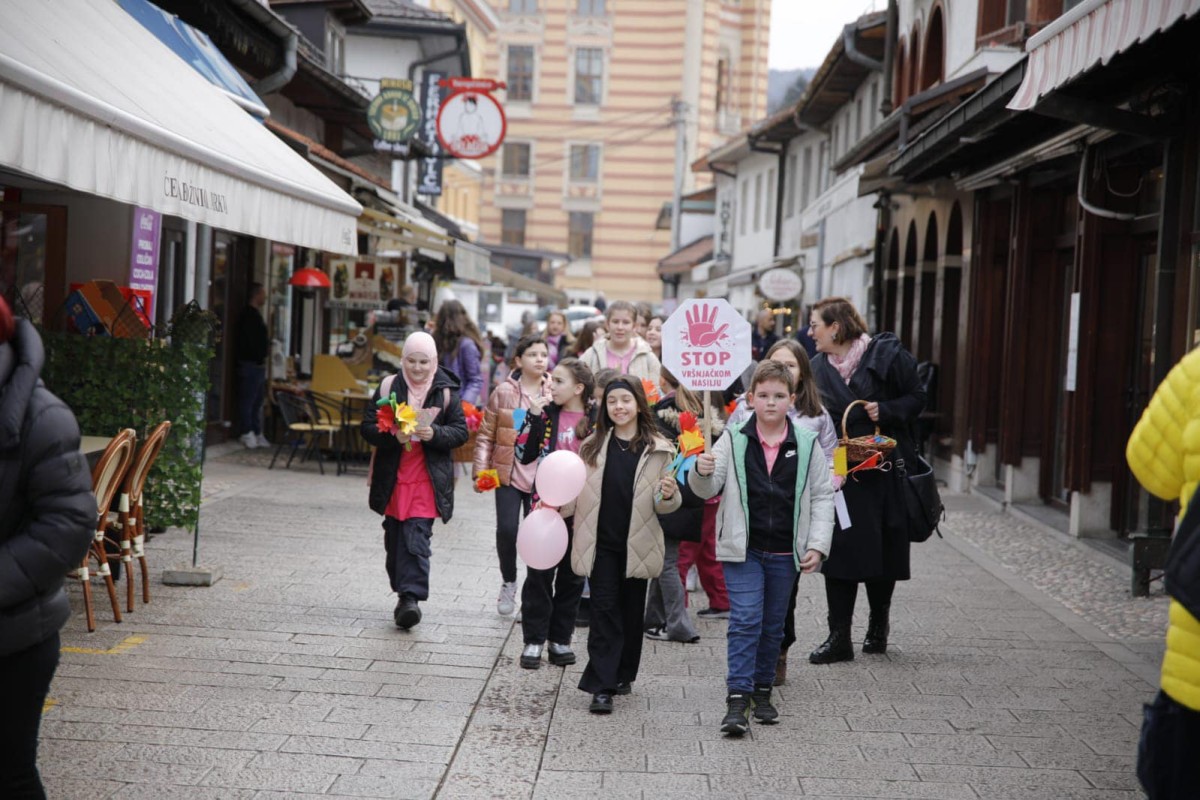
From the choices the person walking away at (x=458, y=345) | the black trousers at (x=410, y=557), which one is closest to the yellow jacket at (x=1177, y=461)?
the black trousers at (x=410, y=557)

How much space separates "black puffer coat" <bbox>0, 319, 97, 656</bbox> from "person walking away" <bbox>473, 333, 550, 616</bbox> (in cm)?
443

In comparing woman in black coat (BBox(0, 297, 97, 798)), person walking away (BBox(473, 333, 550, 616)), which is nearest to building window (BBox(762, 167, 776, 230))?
person walking away (BBox(473, 333, 550, 616))

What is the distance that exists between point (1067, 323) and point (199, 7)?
9.08 meters

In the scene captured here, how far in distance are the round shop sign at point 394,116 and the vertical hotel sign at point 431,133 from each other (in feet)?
14.1

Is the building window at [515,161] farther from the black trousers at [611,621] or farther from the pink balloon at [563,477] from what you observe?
the black trousers at [611,621]

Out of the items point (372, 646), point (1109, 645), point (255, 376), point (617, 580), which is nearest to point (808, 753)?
point (617, 580)

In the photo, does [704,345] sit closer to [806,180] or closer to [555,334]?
[555,334]

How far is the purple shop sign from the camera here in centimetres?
1256

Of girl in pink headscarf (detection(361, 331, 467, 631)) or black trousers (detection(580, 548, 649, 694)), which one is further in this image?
girl in pink headscarf (detection(361, 331, 467, 631))

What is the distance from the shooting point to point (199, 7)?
13320 mm

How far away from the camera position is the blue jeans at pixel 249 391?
17.9 meters

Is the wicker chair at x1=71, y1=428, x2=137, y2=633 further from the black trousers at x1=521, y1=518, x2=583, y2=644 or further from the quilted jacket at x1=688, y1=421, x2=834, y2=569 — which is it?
the quilted jacket at x1=688, y1=421, x2=834, y2=569

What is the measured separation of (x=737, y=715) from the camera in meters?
6.33

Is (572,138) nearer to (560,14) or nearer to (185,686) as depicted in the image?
(560,14)
